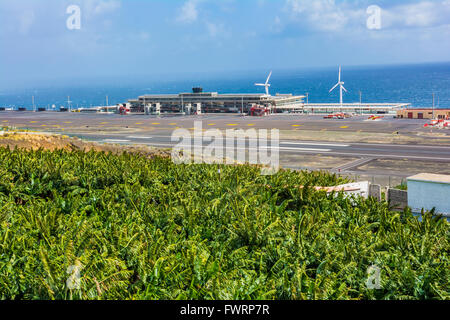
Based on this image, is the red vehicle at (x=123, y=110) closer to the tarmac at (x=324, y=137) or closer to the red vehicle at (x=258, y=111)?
the tarmac at (x=324, y=137)

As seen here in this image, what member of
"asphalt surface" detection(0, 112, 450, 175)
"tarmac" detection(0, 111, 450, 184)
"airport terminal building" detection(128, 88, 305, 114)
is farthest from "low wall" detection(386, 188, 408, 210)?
"airport terminal building" detection(128, 88, 305, 114)

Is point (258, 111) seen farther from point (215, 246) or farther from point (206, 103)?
point (215, 246)

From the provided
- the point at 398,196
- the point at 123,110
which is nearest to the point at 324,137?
the point at 398,196

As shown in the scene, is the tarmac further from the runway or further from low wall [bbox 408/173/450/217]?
low wall [bbox 408/173/450/217]

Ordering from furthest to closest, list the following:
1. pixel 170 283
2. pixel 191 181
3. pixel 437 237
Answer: pixel 191 181 → pixel 437 237 → pixel 170 283

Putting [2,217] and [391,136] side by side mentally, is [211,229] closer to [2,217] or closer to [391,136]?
[2,217]
